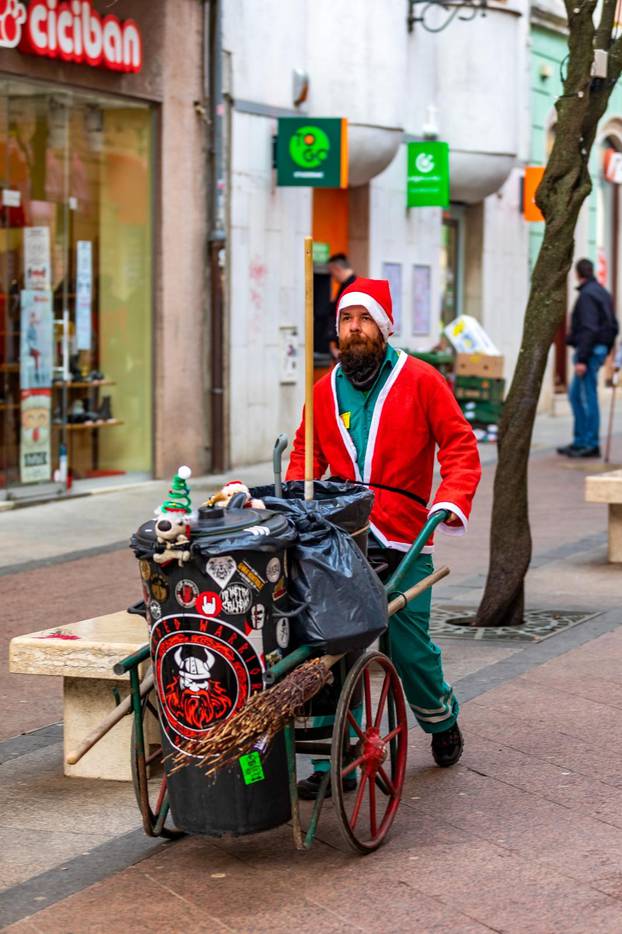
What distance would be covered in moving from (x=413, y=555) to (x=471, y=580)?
4.82 meters

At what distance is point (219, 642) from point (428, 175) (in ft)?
50.5

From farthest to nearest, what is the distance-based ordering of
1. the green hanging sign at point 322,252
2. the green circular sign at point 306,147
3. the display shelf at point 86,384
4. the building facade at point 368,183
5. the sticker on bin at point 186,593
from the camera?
the green hanging sign at point 322,252 < the green circular sign at point 306,147 < the building facade at point 368,183 < the display shelf at point 86,384 < the sticker on bin at point 186,593

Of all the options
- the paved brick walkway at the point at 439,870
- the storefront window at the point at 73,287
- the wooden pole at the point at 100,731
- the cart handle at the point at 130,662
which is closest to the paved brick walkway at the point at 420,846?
the paved brick walkway at the point at 439,870

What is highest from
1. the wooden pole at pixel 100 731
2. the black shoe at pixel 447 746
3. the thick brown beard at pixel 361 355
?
the thick brown beard at pixel 361 355

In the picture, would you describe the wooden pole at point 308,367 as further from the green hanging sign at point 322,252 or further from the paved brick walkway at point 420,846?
the green hanging sign at point 322,252

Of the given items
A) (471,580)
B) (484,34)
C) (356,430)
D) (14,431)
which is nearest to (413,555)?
(356,430)

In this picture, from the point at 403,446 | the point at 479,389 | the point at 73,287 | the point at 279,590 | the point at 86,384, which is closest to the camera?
the point at 279,590

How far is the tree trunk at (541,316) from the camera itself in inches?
337

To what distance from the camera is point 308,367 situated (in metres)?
4.96

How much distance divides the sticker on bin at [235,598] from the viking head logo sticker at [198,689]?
5.4 inches

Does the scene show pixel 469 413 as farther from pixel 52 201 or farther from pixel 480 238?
pixel 52 201

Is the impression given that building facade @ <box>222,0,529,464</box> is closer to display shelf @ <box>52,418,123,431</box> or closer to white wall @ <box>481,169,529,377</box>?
white wall @ <box>481,169,529,377</box>

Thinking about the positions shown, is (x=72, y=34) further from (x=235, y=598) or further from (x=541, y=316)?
(x=235, y=598)

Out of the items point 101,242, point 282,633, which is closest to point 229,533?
point 282,633
